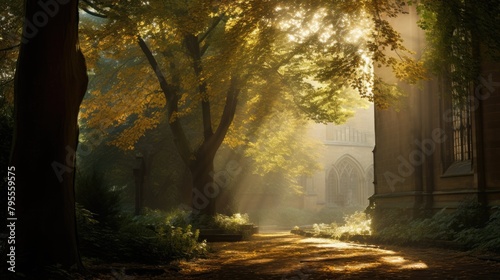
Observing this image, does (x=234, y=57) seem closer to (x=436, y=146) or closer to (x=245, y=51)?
(x=245, y=51)

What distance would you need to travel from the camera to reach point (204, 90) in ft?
68.9

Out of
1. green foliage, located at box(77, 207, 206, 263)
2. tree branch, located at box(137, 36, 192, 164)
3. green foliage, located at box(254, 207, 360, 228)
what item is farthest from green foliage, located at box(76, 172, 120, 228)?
green foliage, located at box(254, 207, 360, 228)

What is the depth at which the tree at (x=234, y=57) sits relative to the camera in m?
14.2

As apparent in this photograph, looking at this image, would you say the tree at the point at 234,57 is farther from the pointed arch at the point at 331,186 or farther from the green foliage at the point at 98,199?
the pointed arch at the point at 331,186

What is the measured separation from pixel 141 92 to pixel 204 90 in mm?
3997

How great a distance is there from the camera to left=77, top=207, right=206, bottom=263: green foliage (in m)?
10.6

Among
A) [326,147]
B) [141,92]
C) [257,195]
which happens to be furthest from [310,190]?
[141,92]

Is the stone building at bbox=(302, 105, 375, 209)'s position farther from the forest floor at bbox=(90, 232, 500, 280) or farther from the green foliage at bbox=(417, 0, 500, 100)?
the forest floor at bbox=(90, 232, 500, 280)

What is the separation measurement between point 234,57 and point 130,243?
7.00 metres

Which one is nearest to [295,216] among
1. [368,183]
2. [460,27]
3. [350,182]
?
[350,182]

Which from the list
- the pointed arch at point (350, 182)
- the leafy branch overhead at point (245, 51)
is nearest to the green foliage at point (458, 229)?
the leafy branch overhead at point (245, 51)

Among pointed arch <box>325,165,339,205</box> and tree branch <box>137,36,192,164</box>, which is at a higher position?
tree branch <box>137,36,192,164</box>

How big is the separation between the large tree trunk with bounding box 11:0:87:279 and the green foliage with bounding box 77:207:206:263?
2.54 meters

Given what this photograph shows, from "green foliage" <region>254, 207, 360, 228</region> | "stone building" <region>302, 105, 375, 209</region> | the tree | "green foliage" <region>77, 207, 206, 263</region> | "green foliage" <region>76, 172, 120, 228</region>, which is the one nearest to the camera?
"green foliage" <region>77, 207, 206, 263</region>
